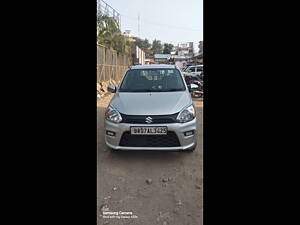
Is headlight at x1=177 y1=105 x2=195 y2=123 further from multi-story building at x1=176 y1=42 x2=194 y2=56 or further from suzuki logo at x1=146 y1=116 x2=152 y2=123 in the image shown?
multi-story building at x1=176 y1=42 x2=194 y2=56

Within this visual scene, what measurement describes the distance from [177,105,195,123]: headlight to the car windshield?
54 cm

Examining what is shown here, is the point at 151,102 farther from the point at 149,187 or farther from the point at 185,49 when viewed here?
the point at 149,187

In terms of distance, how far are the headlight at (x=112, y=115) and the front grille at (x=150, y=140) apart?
210 millimetres

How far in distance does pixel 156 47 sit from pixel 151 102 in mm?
780

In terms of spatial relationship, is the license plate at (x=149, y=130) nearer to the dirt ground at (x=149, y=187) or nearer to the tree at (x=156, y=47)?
the dirt ground at (x=149, y=187)

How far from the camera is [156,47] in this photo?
3031mm

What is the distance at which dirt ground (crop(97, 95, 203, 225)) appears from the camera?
2148 millimetres

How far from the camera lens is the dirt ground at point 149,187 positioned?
84.6 inches

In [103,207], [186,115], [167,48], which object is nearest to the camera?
[103,207]

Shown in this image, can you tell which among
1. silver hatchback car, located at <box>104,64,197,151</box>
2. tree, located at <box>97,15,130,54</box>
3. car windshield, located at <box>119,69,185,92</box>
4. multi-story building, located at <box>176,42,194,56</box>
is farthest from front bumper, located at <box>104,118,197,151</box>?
tree, located at <box>97,15,130,54</box>

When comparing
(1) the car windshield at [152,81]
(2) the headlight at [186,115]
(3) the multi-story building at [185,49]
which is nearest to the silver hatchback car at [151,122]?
(2) the headlight at [186,115]

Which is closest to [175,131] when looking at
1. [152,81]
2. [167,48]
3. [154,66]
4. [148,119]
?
[148,119]
